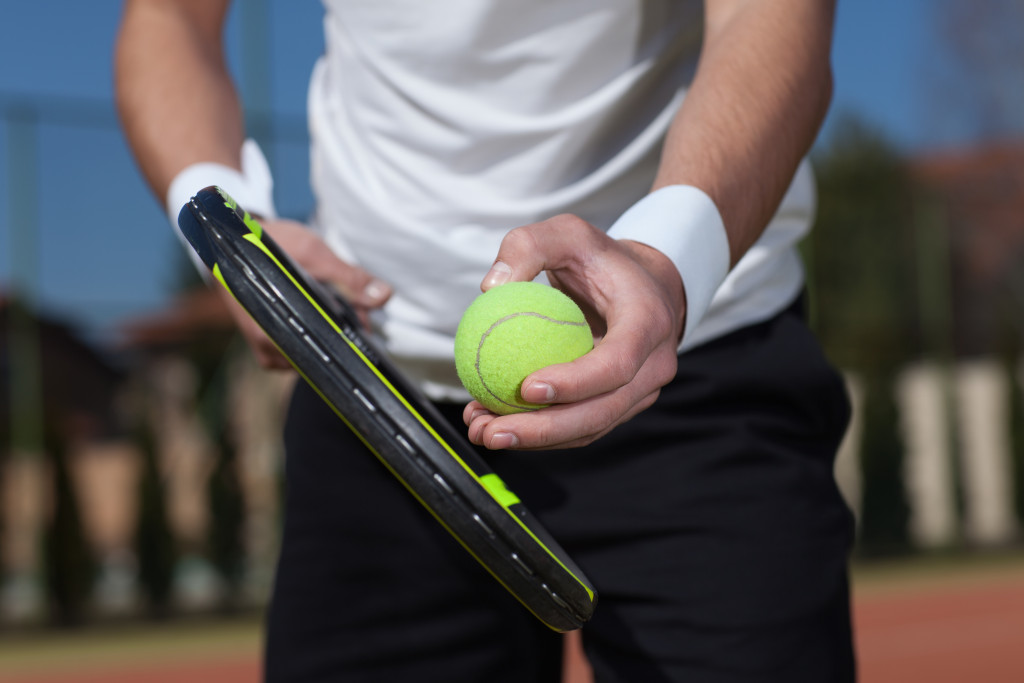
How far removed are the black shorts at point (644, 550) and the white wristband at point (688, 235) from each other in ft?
0.92

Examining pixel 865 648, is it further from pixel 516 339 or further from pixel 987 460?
pixel 516 339

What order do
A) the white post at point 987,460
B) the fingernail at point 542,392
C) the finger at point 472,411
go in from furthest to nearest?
the white post at point 987,460 < the finger at point 472,411 < the fingernail at point 542,392

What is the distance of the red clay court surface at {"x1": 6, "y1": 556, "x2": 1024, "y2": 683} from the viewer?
6949 mm

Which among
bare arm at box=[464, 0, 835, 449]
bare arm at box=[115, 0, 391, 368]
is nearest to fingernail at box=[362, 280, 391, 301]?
bare arm at box=[115, 0, 391, 368]

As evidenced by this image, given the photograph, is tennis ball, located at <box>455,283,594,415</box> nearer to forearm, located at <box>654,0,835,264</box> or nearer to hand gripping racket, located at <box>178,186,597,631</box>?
hand gripping racket, located at <box>178,186,597,631</box>

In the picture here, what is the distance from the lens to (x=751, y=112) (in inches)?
47.1

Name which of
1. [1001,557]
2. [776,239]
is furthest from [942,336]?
[776,239]

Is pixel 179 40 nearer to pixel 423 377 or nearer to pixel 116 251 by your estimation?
pixel 423 377

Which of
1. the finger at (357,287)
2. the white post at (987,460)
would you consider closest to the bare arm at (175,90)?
the finger at (357,287)

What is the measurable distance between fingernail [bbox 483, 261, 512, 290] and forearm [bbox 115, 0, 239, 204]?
0.86 m

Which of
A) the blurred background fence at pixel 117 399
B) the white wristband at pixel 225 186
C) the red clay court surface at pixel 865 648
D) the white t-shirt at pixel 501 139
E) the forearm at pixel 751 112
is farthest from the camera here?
the blurred background fence at pixel 117 399

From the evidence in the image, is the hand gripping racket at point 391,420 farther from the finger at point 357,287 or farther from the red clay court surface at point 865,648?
the red clay court surface at point 865,648

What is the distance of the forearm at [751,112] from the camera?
1186mm

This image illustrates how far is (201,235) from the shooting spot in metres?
1.17
